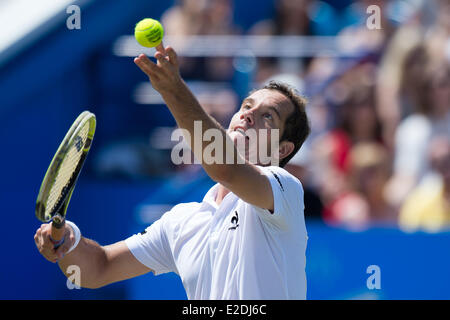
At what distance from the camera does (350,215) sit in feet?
24.2

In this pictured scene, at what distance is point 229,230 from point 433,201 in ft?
12.2

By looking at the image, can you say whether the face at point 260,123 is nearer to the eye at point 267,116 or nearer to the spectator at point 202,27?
the eye at point 267,116

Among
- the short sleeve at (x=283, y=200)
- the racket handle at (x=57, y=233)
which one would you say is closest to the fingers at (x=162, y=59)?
the short sleeve at (x=283, y=200)

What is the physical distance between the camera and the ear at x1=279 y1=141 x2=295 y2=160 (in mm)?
4066

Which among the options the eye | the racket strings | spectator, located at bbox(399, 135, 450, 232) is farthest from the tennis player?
spectator, located at bbox(399, 135, 450, 232)

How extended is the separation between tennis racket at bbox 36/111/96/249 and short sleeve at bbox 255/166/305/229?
3.14ft

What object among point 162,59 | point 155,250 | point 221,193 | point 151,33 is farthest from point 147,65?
point 155,250

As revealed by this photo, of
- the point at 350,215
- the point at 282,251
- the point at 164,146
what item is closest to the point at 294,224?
the point at 282,251

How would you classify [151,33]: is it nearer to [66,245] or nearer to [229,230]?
[229,230]

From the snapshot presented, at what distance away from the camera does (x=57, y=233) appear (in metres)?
4.07

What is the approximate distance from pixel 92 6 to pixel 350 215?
375 centimetres

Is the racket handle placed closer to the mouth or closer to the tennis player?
the tennis player

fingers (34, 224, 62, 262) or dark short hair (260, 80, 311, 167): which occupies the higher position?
dark short hair (260, 80, 311, 167)

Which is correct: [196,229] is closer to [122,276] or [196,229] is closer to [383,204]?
[122,276]
